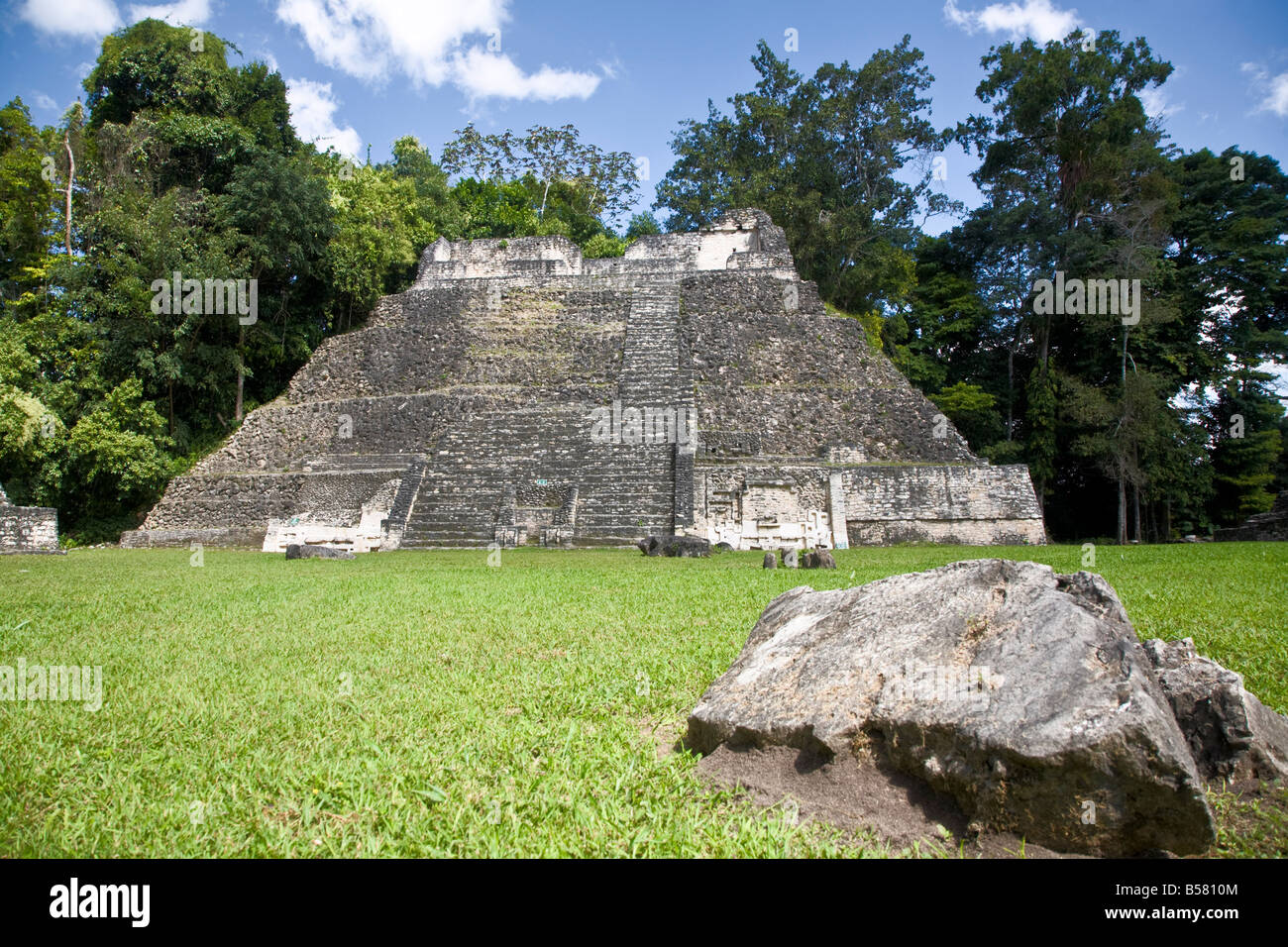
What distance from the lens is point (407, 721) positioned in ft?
9.61

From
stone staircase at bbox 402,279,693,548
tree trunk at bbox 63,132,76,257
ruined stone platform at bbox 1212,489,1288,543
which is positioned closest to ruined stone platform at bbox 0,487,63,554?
stone staircase at bbox 402,279,693,548

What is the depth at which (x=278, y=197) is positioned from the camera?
19.5m

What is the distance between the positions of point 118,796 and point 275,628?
295 cm

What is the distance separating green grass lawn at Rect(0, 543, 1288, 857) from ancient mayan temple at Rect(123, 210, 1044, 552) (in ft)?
24.6

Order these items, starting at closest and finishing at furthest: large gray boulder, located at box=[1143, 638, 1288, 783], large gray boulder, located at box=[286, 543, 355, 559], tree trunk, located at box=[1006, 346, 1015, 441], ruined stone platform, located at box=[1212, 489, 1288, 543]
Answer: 1. large gray boulder, located at box=[1143, 638, 1288, 783]
2. large gray boulder, located at box=[286, 543, 355, 559]
3. ruined stone platform, located at box=[1212, 489, 1288, 543]
4. tree trunk, located at box=[1006, 346, 1015, 441]

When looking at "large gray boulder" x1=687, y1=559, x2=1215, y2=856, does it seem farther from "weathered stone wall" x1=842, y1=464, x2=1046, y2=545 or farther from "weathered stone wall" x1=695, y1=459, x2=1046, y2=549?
"weathered stone wall" x1=842, y1=464, x2=1046, y2=545

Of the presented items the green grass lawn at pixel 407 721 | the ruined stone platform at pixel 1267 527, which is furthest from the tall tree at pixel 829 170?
the green grass lawn at pixel 407 721

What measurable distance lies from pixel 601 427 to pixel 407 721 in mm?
13848

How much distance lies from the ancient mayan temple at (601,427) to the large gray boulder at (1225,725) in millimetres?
11493

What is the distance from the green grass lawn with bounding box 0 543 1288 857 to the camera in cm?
199

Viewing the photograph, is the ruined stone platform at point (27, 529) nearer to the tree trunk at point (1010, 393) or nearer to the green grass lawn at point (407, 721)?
the green grass lawn at point (407, 721)

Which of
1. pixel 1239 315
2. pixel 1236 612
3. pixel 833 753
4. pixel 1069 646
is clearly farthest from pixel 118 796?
pixel 1239 315

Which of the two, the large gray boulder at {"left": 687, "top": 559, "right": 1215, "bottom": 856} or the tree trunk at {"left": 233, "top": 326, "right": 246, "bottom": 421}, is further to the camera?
the tree trunk at {"left": 233, "top": 326, "right": 246, "bottom": 421}

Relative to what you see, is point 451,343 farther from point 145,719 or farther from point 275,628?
point 145,719
